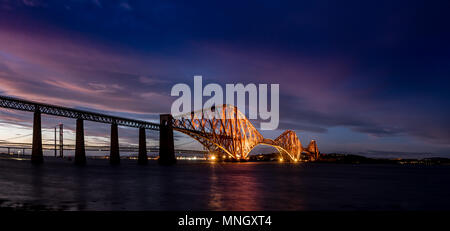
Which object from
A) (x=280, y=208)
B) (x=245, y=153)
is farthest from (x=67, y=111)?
(x=245, y=153)

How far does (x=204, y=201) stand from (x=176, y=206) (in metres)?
2.42

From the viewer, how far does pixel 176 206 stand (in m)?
16.1

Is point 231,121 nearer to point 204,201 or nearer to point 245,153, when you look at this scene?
point 245,153

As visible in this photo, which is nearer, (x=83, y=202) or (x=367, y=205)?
(x=83, y=202)

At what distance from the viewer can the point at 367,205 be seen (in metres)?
18.2

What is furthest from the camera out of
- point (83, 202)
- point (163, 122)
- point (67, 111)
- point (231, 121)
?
point (231, 121)
